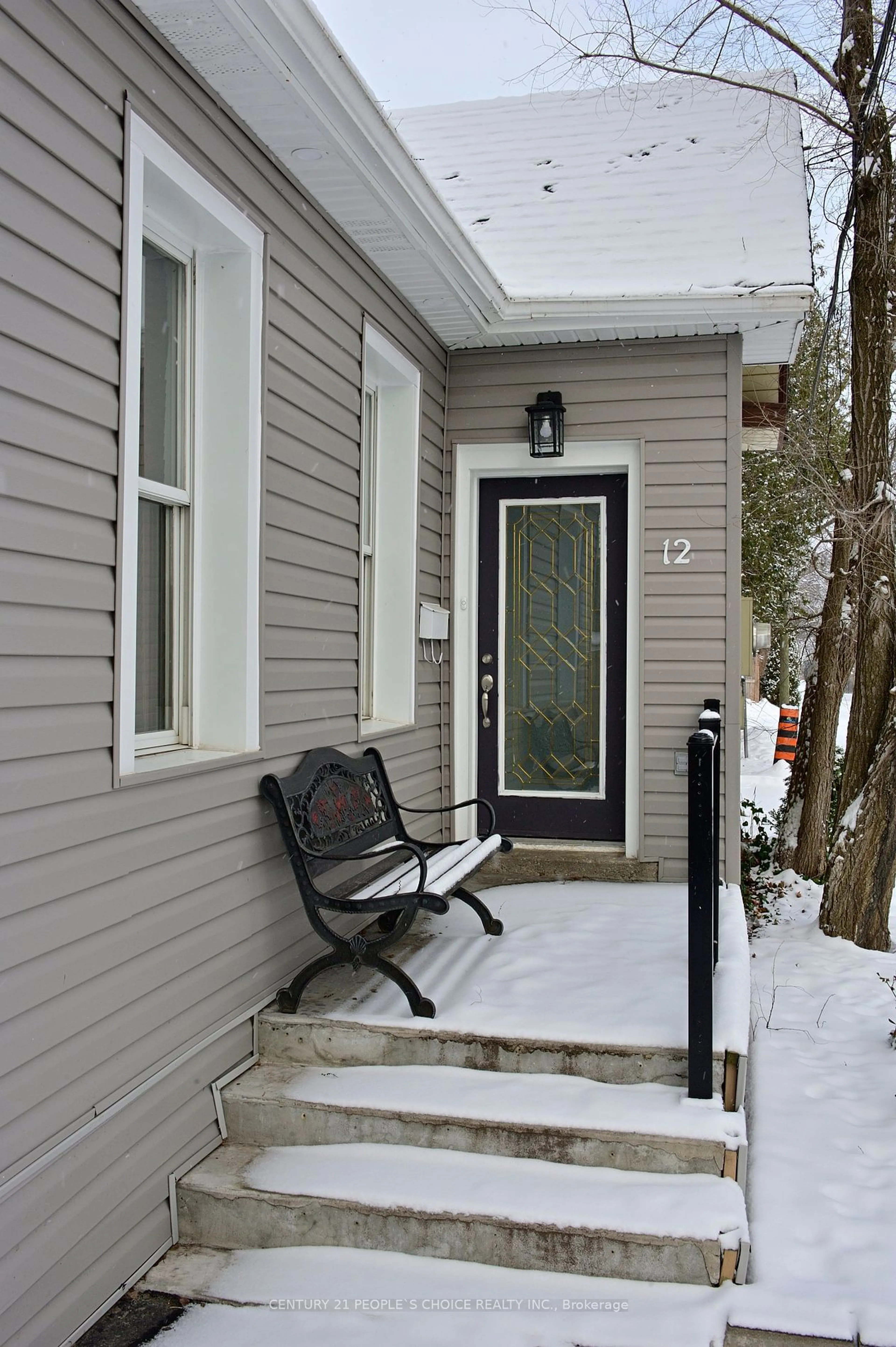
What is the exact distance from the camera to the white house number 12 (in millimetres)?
5273

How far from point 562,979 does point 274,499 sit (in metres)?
1.89

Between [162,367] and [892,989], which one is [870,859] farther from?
[162,367]

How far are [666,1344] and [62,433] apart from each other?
235 cm

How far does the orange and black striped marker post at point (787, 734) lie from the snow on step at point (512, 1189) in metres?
11.0

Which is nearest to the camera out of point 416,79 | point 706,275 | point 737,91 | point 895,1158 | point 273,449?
point 895,1158

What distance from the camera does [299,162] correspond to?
338cm

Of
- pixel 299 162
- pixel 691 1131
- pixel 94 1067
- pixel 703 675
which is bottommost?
pixel 691 1131

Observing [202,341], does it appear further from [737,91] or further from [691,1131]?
[737,91]

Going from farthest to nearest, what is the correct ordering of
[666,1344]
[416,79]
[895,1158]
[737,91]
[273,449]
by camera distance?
[416,79] < [737,91] < [273,449] < [895,1158] < [666,1344]

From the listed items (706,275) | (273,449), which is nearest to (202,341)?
(273,449)

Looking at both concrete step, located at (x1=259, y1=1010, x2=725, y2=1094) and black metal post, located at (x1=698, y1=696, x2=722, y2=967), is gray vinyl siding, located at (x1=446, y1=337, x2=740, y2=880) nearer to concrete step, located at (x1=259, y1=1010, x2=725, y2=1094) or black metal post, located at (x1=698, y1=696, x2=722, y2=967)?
black metal post, located at (x1=698, y1=696, x2=722, y2=967)

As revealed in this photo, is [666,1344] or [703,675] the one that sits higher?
[703,675]

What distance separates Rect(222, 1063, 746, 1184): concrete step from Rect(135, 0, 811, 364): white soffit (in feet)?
9.28

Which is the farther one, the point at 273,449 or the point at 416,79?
the point at 416,79
